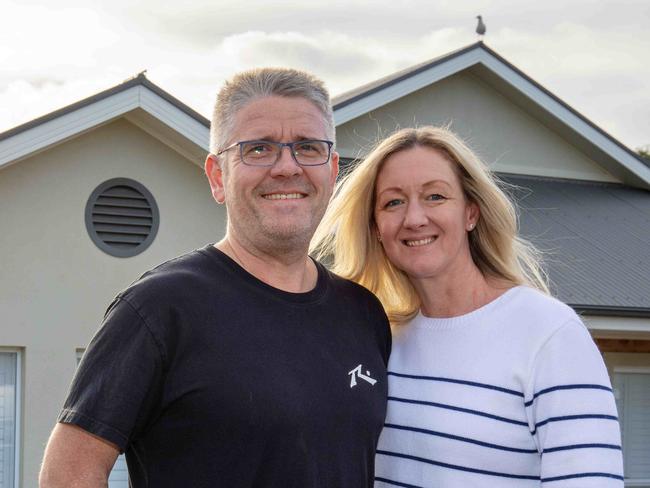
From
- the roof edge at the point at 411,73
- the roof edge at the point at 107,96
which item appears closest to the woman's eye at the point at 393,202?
the roof edge at the point at 107,96

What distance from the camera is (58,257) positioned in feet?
27.9

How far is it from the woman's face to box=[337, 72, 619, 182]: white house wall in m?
7.88

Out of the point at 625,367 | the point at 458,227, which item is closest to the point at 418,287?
the point at 458,227

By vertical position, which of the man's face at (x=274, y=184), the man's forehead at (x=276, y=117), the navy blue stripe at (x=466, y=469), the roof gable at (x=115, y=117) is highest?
the roof gable at (x=115, y=117)

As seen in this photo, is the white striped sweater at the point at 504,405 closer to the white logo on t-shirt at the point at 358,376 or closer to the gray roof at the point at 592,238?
the white logo on t-shirt at the point at 358,376

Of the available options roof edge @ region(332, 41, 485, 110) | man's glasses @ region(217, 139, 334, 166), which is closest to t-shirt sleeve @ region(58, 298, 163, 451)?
man's glasses @ region(217, 139, 334, 166)

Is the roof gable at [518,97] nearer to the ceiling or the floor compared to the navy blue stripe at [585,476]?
nearer to the ceiling

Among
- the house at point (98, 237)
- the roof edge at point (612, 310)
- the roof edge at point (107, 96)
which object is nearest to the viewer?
the roof edge at point (107, 96)

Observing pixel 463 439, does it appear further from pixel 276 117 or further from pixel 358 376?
pixel 276 117

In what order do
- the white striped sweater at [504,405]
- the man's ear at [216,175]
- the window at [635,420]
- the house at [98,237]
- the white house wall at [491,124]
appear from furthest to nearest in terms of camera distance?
the white house wall at [491,124], the window at [635,420], the house at [98,237], the man's ear at [216,175], the white striped sweater at [504,405]

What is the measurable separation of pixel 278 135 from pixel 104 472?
107 centimetres

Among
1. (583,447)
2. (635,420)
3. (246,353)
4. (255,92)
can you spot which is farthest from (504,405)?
(635,420)

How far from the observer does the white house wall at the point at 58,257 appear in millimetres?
8352

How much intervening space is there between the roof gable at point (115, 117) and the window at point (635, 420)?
544 cm
